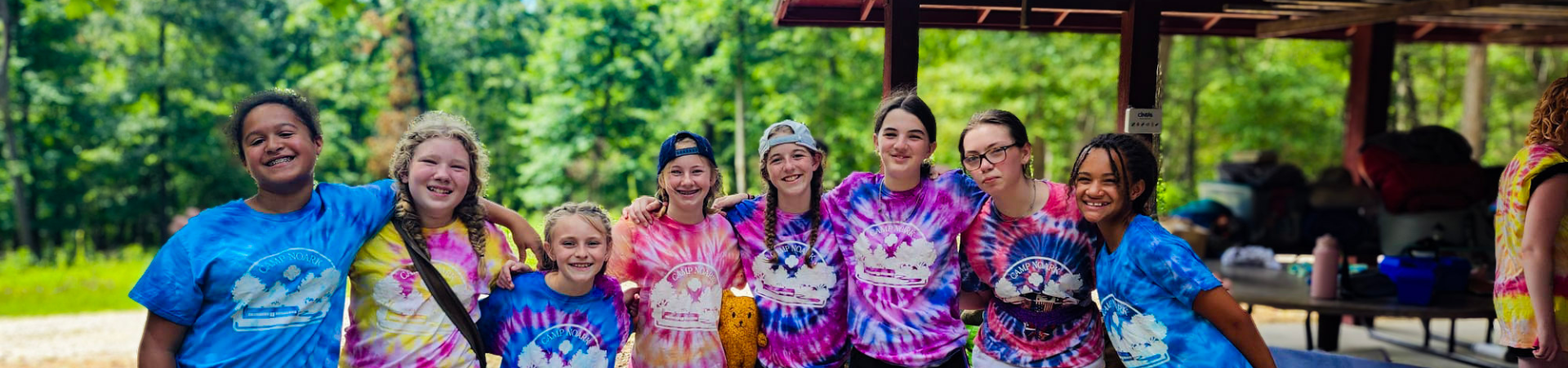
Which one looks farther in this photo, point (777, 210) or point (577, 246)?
point (777, 210)

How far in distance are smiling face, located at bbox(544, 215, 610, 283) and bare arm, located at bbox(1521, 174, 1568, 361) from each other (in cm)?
291

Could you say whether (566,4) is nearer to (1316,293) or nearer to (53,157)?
(53,157)

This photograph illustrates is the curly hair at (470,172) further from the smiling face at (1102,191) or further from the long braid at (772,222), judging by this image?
the smiling face at (1102,191)

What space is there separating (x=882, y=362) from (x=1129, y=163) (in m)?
0.93

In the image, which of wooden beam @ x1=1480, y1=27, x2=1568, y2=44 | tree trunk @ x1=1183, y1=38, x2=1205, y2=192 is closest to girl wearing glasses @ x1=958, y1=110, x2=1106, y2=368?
wooden beam @ x1=1480, y1=27, x2=1568, y2=44

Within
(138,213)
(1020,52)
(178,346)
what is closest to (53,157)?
(138,213)

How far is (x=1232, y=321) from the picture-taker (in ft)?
8.04

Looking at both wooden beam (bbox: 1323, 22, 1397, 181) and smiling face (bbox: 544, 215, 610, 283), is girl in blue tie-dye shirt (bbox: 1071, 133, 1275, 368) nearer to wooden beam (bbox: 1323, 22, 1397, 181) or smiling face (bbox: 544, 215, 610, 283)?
smiling face (bbox: 544, 215, 610, 283)

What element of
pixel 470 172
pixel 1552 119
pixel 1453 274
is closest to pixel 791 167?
pixel 470 172

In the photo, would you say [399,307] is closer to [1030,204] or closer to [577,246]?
Result: [577,246]

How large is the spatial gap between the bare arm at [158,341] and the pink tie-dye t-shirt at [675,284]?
3.85 feet

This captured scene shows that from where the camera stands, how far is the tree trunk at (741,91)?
19.0 meters

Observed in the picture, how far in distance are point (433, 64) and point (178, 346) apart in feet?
77.0

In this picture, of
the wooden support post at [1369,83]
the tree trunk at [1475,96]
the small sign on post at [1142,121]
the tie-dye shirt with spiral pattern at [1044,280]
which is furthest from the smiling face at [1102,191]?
the tree trunk at [1475,96]
